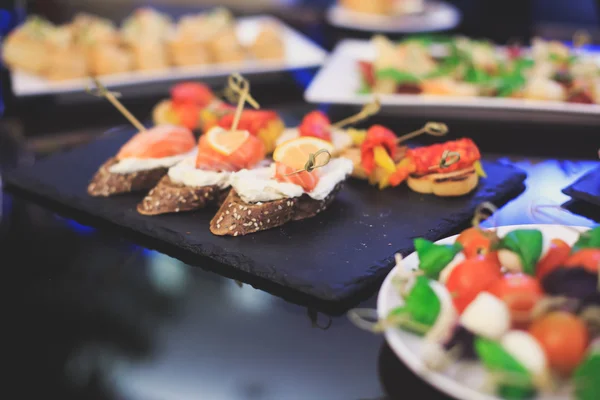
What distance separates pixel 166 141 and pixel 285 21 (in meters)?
3.05

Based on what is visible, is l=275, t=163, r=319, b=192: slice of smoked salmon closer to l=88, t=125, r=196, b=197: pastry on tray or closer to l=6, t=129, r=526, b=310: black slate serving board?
l=6, t=129, r=526, b=310: black slate serving board

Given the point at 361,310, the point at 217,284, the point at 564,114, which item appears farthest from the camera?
the point at 564,114

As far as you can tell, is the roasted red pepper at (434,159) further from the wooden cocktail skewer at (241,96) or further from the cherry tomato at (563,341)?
the cherry tomato at (563,341)

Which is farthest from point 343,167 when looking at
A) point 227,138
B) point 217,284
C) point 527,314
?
point 527,314

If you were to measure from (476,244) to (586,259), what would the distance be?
246 millimetres

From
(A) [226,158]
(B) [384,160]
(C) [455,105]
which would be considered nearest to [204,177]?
(A) [226,158]

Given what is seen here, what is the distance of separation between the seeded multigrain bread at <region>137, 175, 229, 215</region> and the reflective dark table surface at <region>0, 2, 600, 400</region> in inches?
5.9

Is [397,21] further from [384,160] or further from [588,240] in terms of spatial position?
[588,240]

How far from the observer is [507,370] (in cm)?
118

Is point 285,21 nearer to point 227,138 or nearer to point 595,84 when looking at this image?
point 595,84

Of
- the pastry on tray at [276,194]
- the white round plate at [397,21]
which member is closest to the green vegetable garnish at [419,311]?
the pastry on tray at [276,194]

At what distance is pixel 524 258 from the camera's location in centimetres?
149

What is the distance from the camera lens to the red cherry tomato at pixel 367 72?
3480 mm

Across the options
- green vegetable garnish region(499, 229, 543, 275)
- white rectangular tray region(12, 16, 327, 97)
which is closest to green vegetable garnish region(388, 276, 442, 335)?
green vegetable garnish region(499, 229, 543, 275)
